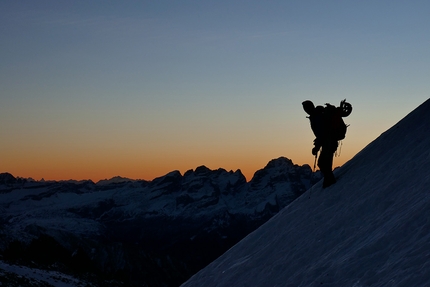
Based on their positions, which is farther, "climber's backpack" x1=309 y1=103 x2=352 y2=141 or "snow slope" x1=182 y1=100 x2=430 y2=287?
"climber's backpack" x1=309 y1=103 x2=352 y2=141

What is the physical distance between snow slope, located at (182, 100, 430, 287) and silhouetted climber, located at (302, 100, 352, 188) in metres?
0.72

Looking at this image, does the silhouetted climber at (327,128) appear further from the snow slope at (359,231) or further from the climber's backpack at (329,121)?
the snow slope at (359,231)

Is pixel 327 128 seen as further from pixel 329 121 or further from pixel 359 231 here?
pixel 359 231

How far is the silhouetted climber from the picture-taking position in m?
18.0

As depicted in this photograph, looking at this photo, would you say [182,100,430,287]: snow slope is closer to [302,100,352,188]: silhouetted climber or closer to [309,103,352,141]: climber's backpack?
[302,100,352,188]: silhouetted climber

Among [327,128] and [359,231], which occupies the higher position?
[327,128]

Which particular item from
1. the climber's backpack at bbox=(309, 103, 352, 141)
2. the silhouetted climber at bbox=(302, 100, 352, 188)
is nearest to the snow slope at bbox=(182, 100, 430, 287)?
the silhouetted climber at bbox=(302, 100, 352, 188)

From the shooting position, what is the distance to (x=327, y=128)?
1814cm

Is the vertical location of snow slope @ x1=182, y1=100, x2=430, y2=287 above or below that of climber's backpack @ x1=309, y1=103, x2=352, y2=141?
below

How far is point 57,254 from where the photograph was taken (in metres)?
101

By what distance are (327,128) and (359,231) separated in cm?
692

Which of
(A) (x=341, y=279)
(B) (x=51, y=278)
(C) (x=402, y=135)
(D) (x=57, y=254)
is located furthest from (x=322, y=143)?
(D) (x=57, y=254)

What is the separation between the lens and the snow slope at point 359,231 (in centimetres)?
899

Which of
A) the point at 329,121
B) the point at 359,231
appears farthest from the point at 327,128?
the point at 359,231
